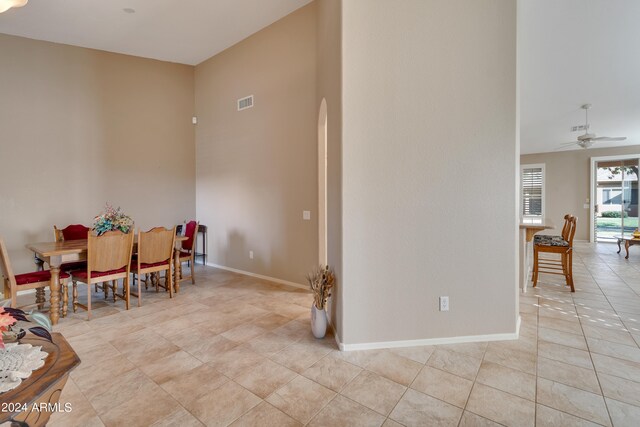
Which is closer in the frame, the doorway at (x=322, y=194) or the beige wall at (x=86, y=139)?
the doorway at (x=322, y=194)

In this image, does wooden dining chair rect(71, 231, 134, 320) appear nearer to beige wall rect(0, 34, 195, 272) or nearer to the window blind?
beige wall rect(0, 34, 195, 272)

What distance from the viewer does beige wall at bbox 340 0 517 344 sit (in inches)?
97.8

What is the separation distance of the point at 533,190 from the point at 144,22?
437 inches

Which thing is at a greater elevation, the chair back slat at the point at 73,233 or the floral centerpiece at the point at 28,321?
the chair back slat at the point at 73,233

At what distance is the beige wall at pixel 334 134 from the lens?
2533 mm

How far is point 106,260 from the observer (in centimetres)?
331

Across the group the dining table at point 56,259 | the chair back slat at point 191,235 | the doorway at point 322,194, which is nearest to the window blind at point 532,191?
the doorway at point 322,194

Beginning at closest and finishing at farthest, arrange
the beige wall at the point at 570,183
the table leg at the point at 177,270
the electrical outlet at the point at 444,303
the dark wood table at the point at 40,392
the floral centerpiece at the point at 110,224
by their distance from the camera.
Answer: the dark wood table at the point at 40,392 < the electrical outlet at the point at 444,303 < the floral centerpiece at the point at 110,224 < the table leg at the point at 177,270 < the beige wall at the point at 570,183

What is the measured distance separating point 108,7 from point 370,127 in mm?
3949

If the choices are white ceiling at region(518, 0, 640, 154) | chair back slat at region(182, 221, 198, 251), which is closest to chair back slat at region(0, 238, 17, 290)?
chair back slat at region(182, 221, 198, 251)

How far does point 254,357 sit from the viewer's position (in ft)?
7.89

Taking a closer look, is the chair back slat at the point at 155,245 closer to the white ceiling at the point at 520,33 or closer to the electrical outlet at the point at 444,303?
the white ceiling at the point at 520,33

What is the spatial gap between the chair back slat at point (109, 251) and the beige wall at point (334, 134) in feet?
7.64

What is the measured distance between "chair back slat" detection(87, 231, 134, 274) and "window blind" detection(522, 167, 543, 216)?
1078cm
